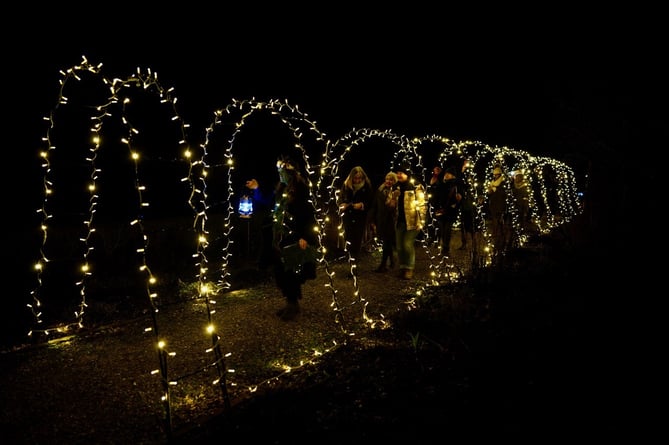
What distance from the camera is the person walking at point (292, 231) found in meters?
5.52

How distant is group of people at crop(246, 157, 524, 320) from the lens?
18.2 ft

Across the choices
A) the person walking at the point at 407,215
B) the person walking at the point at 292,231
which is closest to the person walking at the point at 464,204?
the person walking at the point at 407,215

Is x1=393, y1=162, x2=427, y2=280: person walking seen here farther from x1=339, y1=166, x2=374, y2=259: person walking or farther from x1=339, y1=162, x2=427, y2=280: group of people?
x1=339, y1=166, x2=374, y2=259: person walking

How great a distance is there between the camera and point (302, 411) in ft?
10.5

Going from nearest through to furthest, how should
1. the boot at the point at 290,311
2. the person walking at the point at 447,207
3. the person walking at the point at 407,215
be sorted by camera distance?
1. the boot at the point at 290,311
2. the person walking at the point at 407,215
3. the person walking at the point at 447,207

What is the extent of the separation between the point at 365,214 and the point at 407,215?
1440 mm

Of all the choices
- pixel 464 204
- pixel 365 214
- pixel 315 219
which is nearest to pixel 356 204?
pixel 365 214

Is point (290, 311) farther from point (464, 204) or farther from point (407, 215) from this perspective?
point (464, 204)

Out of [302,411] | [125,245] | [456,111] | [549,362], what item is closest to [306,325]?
[302,411]

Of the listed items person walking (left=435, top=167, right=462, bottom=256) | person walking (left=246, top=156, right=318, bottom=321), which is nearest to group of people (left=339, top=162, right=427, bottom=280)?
person walking (left=435, top=167, right=462, bottom=256)

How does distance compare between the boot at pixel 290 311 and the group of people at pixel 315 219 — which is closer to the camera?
the group of people at pixel 315 219

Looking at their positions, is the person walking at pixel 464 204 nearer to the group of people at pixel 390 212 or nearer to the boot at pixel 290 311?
the group of people at pixel 390 212

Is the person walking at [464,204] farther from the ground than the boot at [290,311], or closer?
farther from the ground

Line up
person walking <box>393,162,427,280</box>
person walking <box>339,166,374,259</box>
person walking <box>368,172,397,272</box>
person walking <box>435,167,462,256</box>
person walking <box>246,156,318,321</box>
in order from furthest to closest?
person walking <box>435,167,462,256</box>, person walking <box>339,166,374,259</box>, person walking <box>368,172,397,272</box>, person walking <box>393,162,427,280</box>, person walking <box>246,156,318,321</box>
